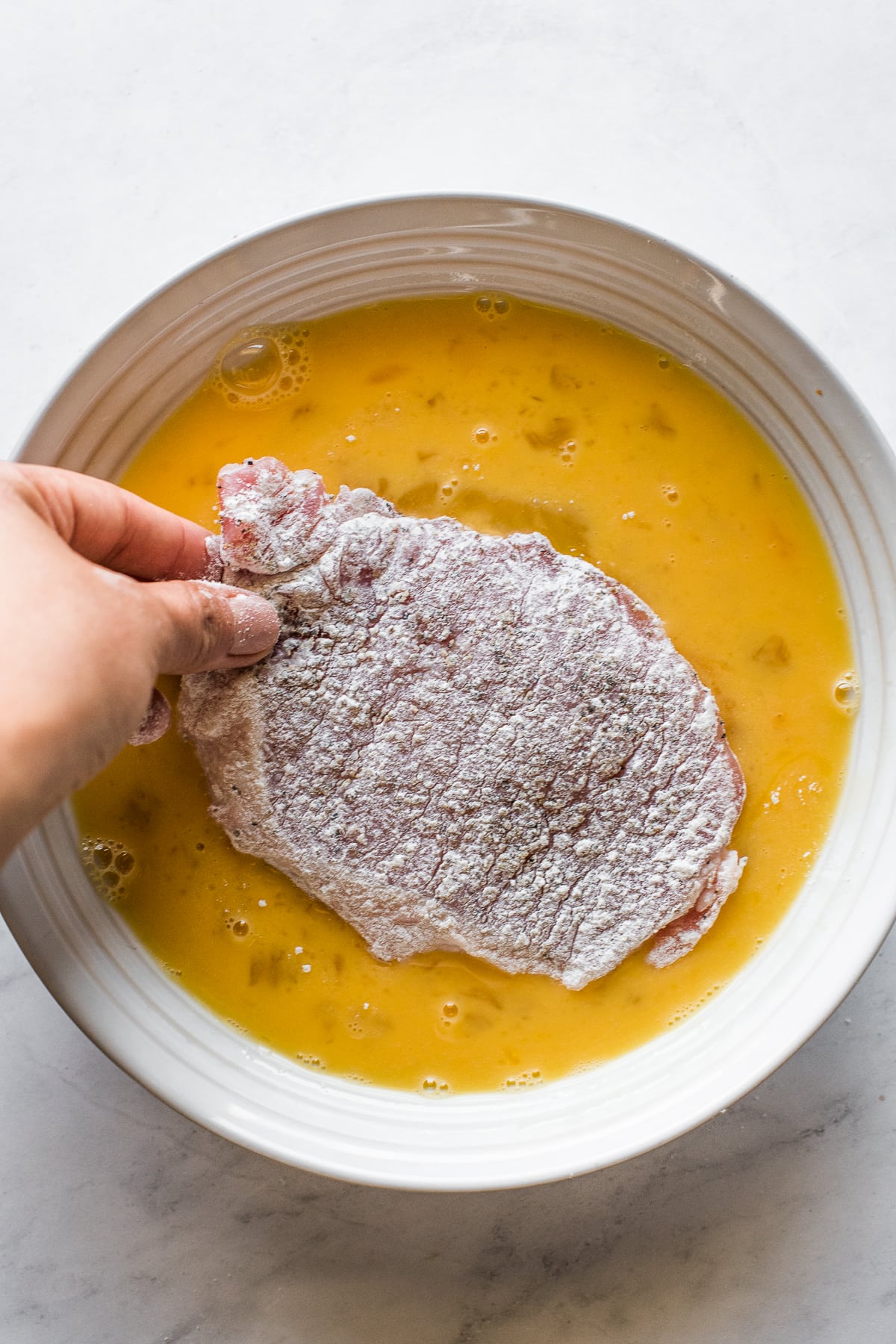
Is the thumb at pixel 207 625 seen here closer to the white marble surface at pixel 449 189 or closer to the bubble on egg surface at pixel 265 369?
the bubble on egg surface at pixel 265 369

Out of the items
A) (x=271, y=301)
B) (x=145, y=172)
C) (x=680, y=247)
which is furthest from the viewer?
(x=145, y=172)

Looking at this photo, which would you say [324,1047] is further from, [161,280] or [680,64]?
[680,64]

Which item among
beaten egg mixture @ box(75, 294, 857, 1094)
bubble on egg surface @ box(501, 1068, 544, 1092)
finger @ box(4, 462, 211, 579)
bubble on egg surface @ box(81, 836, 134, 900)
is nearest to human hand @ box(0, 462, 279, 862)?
finger @ box(4, 462, 211, 579)

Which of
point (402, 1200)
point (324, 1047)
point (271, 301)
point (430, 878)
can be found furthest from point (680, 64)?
point (402, 1200)

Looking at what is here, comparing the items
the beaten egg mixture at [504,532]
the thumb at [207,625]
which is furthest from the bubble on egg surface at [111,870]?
the thumb at [207,625]

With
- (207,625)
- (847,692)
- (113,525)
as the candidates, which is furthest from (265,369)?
(847,692)

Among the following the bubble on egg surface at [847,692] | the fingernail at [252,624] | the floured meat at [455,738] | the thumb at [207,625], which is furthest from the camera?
the bubble on egg surface at [847,692]

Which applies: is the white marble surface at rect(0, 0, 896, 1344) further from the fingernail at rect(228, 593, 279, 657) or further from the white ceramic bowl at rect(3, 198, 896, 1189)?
the fingernail at rect(228, 593, 279, 657)
